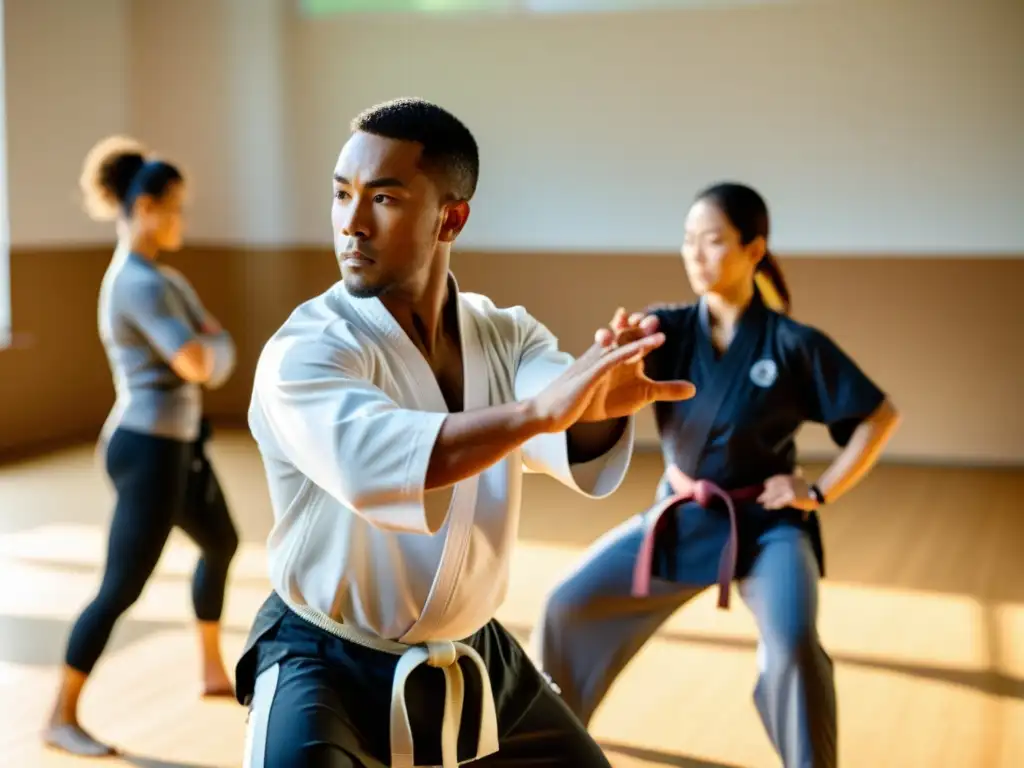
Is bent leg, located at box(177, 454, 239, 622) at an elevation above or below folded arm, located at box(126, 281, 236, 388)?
below

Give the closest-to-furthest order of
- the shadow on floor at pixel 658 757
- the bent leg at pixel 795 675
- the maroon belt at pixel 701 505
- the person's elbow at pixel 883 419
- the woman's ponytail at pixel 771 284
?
the bent leg at pixel 795 675, the maroon belt at pixel 701 505, the person's elbow at pixel 883 419, the woman's ponytail at pixel 771 284, the shadow on floor at pixel 658 757

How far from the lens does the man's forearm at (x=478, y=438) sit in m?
1.36

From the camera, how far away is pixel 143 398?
2986mm

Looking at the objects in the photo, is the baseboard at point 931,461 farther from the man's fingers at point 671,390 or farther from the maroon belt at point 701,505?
the man's fingers at point 671,390

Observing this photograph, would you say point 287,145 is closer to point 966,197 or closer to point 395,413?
point 966,197

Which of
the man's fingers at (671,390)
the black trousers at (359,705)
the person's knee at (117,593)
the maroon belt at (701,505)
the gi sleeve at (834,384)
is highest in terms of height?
the man's fingers at (671,390)

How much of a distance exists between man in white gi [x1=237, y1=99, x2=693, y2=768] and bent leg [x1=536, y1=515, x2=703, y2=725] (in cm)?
95

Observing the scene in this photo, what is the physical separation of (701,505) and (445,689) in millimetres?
1184

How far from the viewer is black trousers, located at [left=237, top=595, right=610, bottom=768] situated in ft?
4.83

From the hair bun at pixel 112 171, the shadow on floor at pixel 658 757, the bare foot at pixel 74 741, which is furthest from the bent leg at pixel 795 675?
the hair bun at pixel 112 171

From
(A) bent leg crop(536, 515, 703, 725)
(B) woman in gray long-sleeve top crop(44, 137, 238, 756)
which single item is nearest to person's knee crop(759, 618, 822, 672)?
(A) bent leg crop(536, 515, 703, 725)

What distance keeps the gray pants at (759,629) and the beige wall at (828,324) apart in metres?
4.59

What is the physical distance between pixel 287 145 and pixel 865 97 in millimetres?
3273

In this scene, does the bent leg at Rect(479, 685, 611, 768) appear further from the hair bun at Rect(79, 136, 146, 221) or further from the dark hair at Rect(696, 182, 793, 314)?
the hair bun at Rect(79, 136, 146, 221)
